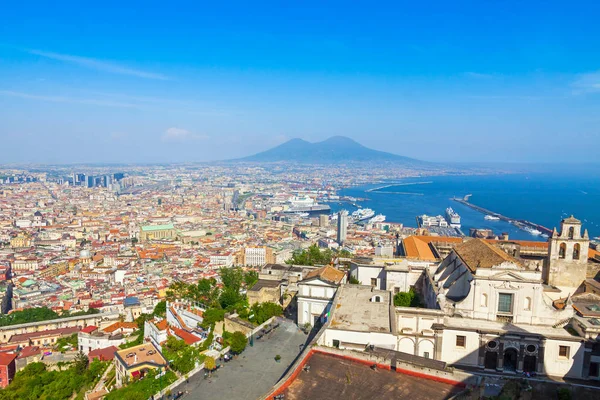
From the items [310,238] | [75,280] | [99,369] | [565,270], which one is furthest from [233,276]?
[310,238]

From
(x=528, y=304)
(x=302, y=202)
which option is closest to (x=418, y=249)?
(x=528, y=304)

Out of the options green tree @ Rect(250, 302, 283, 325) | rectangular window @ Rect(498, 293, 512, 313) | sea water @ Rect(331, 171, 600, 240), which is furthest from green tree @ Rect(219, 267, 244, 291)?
sea water @ Rect(331, 171, 600, 240)

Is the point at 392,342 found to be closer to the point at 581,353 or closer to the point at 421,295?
the point at 581,353

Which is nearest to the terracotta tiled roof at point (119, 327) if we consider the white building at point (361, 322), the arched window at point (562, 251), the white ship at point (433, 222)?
the white building at point (361, 322)

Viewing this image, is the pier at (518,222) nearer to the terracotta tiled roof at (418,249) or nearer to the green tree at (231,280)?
the terracotta tiled roof at (418,249)

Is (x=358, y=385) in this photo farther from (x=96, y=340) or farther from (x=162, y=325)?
(x=96, y=340)
